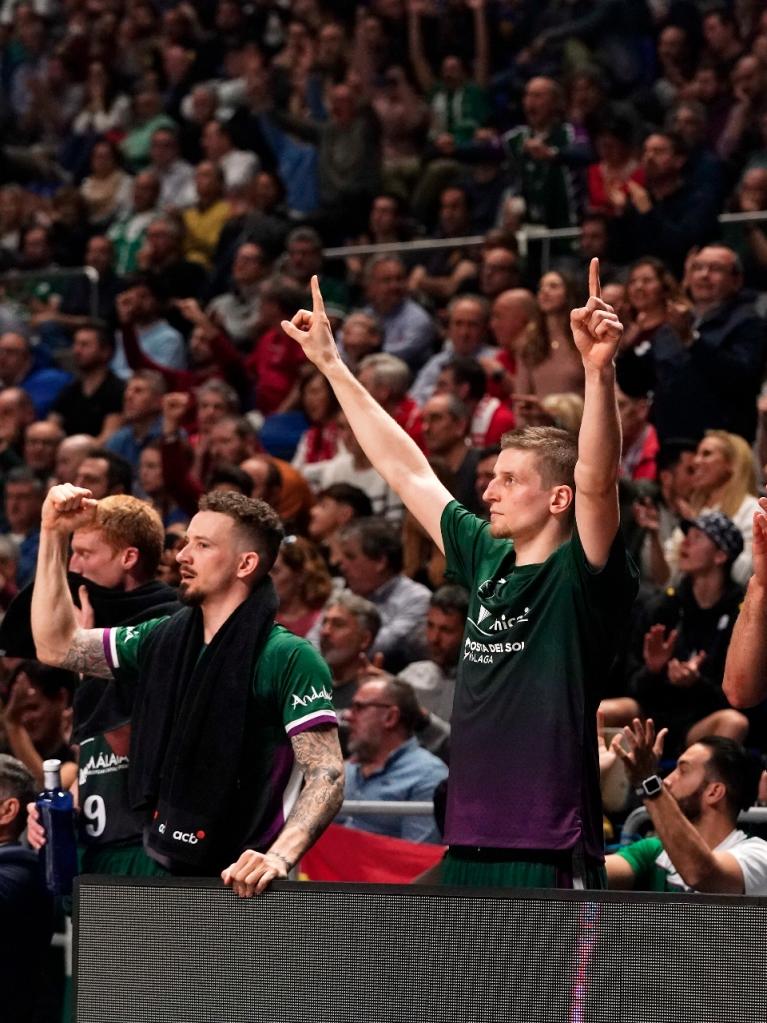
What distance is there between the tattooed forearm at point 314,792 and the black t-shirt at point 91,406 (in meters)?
7.74

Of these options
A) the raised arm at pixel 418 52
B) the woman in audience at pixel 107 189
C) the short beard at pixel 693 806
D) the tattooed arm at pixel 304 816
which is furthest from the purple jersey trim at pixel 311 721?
the woman in audience at pixel 107 189

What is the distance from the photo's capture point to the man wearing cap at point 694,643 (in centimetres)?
723

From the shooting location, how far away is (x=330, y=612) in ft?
26.7

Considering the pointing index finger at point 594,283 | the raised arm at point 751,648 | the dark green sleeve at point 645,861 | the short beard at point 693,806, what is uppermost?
the pointing index finger at point 594,283

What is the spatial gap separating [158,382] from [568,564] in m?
7.43

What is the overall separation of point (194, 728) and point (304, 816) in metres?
0.44

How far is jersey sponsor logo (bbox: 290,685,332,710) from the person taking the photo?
480 centimetres

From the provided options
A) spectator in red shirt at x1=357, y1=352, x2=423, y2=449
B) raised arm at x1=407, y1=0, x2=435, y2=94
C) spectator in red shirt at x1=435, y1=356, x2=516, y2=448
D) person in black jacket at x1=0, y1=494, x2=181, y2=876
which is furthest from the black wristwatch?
raised arm at x1=407, y1=0, x2=435, y2=94

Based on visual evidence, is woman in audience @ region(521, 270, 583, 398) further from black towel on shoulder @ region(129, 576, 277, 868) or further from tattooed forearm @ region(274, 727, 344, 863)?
tattooed forearm @ region(274, 727, 344, 863)

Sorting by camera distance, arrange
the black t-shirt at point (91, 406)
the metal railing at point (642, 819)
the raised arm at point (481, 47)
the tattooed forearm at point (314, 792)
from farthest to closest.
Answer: the raised arm at point (481, 47), the black t-shirt at point (91, 406), the metal railing at point (642, 819), the tattooed forearm at point (314, 792)

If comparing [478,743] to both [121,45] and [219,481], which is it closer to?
[219,481]

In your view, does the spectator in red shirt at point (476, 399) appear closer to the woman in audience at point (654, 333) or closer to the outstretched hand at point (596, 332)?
the woman in audience at point (654, 333)

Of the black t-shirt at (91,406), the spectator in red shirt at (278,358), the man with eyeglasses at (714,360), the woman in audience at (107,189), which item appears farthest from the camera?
the woman in audience at (107,189)

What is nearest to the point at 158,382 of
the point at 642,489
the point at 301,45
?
the point at 642,489
